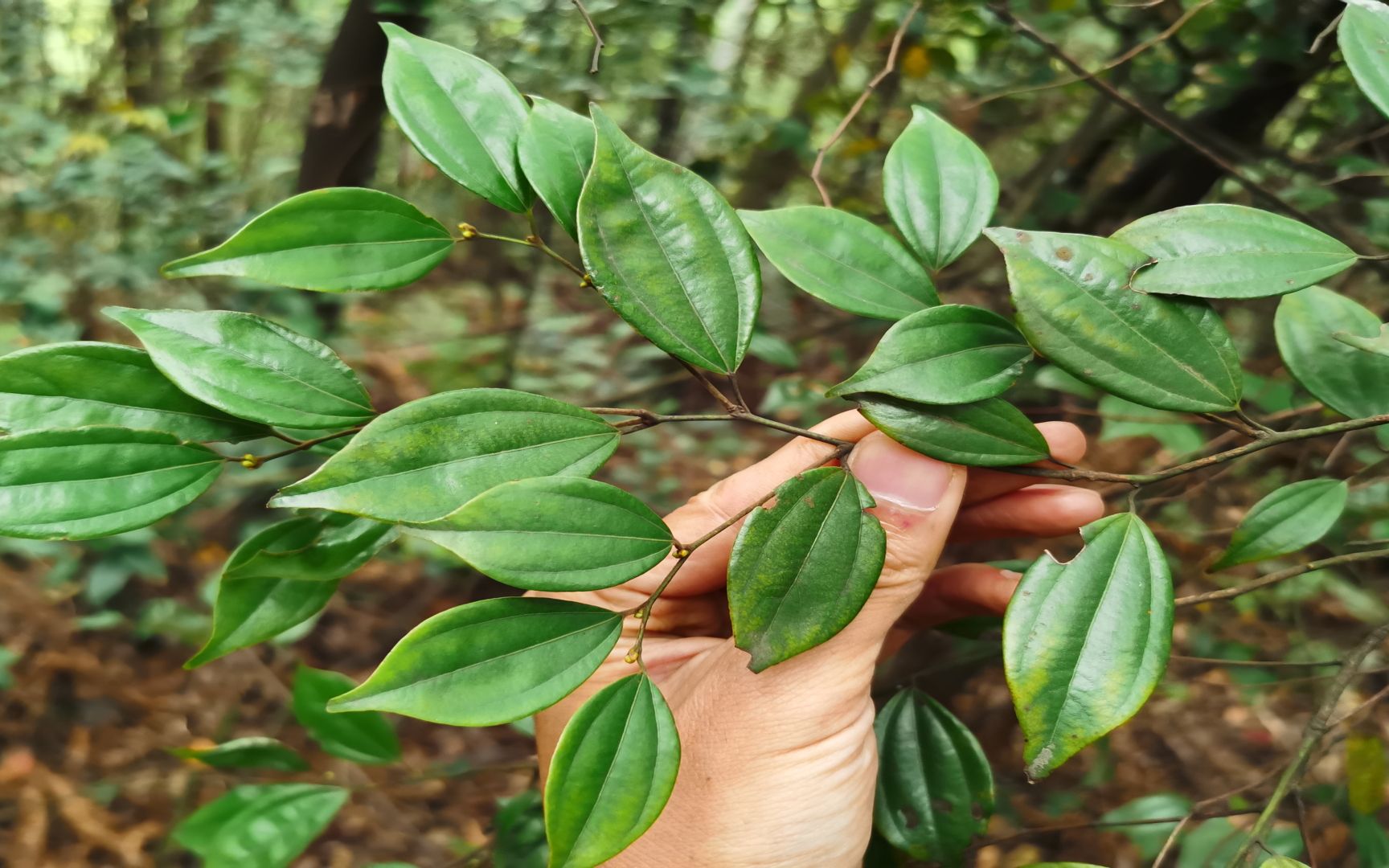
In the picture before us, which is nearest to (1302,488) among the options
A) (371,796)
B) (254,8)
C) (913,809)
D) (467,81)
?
(913,809)

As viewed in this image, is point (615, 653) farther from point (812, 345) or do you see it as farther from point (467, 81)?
point (812, 345)

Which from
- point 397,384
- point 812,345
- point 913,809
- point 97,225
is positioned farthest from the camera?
point 97,225

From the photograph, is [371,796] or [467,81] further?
[371,796]

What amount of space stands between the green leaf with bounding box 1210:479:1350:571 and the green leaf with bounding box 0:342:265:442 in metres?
0.66

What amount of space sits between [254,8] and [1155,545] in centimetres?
217

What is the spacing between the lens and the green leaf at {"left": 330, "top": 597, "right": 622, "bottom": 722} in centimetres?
41

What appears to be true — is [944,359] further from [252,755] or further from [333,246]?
[252,755]

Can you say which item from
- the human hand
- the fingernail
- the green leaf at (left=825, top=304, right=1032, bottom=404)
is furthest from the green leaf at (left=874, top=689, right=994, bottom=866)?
the green leaf at (left=825, top=304, right=1032, bottom=404)

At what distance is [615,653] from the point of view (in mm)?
780

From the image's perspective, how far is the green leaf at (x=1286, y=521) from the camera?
0.61m

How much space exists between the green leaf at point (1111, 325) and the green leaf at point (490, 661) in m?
0.28

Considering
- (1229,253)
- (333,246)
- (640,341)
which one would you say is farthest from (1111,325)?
(640,341)

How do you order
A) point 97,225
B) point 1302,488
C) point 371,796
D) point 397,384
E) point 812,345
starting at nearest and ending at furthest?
point 1302,488 → point 371,796 → point 812,345 → point 397,384 → point 97,225

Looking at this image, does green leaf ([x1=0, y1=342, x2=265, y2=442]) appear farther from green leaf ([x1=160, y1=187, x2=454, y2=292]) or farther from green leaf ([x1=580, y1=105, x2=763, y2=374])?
green leaf ([x1=580, y1=105, x2=763, y2=374])
